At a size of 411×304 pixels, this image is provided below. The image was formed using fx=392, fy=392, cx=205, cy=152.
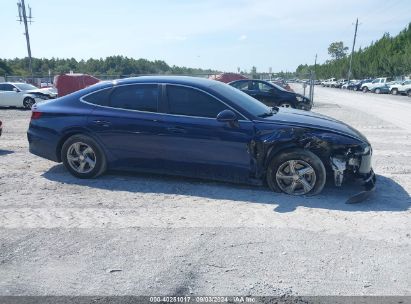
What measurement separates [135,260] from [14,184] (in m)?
3.26

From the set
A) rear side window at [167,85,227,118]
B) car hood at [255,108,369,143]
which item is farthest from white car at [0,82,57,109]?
car hood at [255,108,369,143]

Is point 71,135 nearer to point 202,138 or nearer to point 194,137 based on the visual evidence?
point 194,137

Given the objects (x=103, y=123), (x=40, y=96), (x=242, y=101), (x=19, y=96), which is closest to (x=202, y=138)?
(x=242, y=101)

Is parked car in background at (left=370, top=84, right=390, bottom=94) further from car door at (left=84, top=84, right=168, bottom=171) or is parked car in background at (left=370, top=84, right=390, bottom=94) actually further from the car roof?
car door at (left=84, top=84, right=168, bottom=171)

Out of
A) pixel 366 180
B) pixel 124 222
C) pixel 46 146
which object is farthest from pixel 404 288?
pixel 46 146

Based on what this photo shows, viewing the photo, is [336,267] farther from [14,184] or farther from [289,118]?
[14,184]

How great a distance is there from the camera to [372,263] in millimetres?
3564

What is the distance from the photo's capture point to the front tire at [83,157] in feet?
19.5

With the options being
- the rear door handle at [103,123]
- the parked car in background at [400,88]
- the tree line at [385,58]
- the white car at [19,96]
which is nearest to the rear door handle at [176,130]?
the rear door handle at [103,123]

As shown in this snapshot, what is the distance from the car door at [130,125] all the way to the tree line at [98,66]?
41443 mm

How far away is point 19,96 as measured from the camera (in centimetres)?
1900

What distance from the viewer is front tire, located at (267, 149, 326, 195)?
5160mm

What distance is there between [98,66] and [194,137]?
6922 cm

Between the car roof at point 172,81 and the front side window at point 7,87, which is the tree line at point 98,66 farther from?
the car roof at point 172,81
